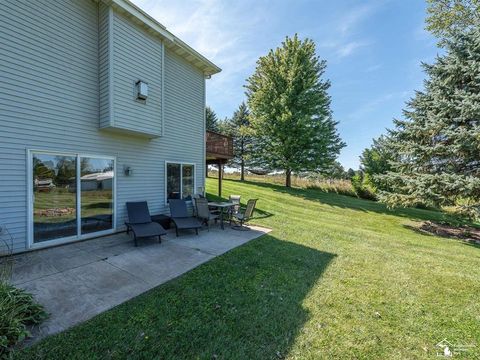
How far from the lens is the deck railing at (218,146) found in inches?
432

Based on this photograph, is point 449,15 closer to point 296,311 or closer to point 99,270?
point 296,311

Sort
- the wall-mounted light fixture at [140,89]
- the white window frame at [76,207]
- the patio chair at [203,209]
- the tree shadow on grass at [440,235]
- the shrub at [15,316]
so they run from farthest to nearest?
the tree shadow on grass at [440,235] → the patio chair at [203,209] → the wall-mounted light fixture at [140,89] → the white window frame at [76,207] → the shrub at [15,316]

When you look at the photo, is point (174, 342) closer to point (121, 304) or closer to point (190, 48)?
point (121, 304)

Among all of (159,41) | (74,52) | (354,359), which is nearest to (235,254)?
(354,359)

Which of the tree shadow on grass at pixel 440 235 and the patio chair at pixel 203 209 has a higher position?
the patio chair at pixel 203 209

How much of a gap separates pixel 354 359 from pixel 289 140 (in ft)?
52.6

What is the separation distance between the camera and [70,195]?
5859mm

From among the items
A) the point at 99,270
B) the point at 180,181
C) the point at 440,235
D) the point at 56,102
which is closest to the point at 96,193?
the point at 56,102

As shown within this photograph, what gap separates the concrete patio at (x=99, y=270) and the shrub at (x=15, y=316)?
16 centimetres

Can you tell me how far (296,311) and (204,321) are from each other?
142 centimetres

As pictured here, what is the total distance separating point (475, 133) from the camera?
793 centimetres

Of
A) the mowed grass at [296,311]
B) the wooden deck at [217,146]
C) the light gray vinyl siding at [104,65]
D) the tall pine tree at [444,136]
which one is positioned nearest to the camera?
the mowed grass at [296,311]

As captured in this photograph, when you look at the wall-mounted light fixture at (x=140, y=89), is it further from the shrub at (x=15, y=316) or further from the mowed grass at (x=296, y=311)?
the shrub at (x=15, y=316)

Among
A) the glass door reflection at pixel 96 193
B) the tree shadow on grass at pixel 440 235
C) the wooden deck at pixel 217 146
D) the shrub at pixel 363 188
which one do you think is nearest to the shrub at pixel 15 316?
the glass door reflection at pixel 96 193
